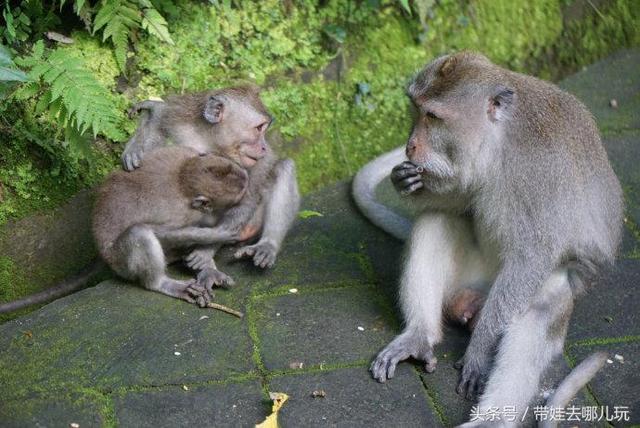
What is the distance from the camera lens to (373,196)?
7.48 meters

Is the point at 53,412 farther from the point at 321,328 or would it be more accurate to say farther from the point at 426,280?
the point at 426,280

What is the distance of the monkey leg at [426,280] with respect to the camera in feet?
19.1

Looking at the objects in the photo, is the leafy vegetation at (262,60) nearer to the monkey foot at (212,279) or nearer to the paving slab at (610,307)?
the monkey foot at (212,279)

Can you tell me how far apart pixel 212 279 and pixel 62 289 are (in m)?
1.08

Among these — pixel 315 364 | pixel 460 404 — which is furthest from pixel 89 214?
pixel 460 404

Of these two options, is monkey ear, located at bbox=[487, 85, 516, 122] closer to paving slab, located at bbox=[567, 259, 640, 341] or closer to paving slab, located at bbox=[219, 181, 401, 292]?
paving slab, located at bbox=[567, 259, 640, 341]

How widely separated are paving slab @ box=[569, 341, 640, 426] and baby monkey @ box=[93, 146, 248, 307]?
2.43m

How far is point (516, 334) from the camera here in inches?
215

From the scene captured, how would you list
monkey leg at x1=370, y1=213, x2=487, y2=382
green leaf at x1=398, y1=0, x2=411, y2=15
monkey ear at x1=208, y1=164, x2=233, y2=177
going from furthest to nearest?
green leaf at x1=398, y1=0, x2=411, y2=15
monkey ear at x1=208, y1=164, x2=233, y2=177
monkey leg at x1=370, y1=213, x2=487, y2=382

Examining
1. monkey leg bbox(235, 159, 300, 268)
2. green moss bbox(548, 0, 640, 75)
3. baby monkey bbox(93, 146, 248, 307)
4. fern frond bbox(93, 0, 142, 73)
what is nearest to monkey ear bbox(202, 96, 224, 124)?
baby monkey bbox(93, 146, 248, 307)

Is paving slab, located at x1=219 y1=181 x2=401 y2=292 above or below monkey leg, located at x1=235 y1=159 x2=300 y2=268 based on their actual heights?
below

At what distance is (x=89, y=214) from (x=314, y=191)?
1793 mm

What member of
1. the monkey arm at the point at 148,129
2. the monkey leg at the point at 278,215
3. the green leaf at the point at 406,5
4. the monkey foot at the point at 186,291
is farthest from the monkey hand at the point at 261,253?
the green leaf at the point at 406,5

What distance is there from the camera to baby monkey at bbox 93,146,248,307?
6410 mm
